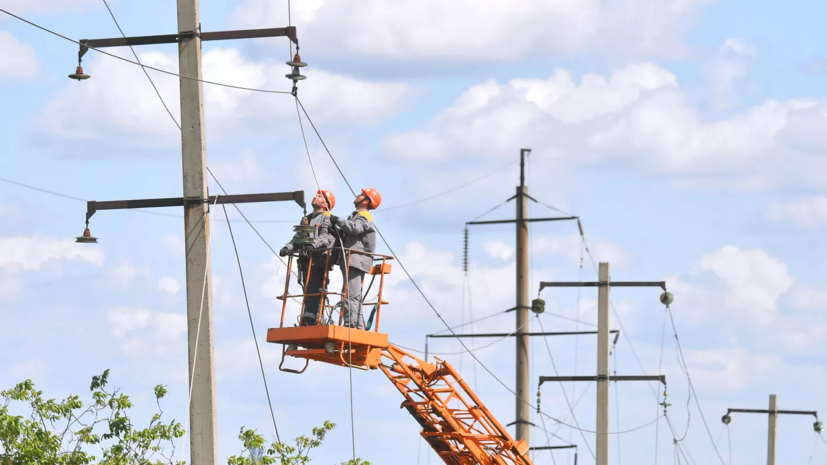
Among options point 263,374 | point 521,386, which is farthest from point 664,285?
point 263,374

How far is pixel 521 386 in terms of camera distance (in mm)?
40125

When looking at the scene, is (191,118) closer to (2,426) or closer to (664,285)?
(2,426)

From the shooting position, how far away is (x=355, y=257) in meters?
21.2

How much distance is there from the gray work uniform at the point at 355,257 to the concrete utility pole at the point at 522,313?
17.3 metres

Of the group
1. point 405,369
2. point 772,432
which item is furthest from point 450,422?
point 772,432

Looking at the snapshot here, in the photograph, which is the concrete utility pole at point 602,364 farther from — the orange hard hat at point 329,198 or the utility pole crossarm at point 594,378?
the orange hard hat at point 329,198

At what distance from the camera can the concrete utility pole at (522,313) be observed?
130 ft

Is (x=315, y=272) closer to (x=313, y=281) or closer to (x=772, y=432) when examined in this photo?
(x=313, y=281)

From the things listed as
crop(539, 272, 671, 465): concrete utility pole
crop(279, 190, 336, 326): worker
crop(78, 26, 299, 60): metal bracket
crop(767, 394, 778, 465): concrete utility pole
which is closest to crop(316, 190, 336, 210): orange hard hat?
crop(279, 190, 336, 326): worker

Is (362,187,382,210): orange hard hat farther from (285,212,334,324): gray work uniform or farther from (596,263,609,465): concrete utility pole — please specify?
(596,263,609,465): concrete utility pole

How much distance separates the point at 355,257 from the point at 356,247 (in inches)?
6.1

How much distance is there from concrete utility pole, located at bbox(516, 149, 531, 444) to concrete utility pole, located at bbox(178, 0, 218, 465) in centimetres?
2183

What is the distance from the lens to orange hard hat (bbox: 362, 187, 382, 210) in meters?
21.5

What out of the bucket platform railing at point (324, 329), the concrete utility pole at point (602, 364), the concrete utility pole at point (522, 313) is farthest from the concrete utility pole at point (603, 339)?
the bucket platform railing at point (324, 329)
